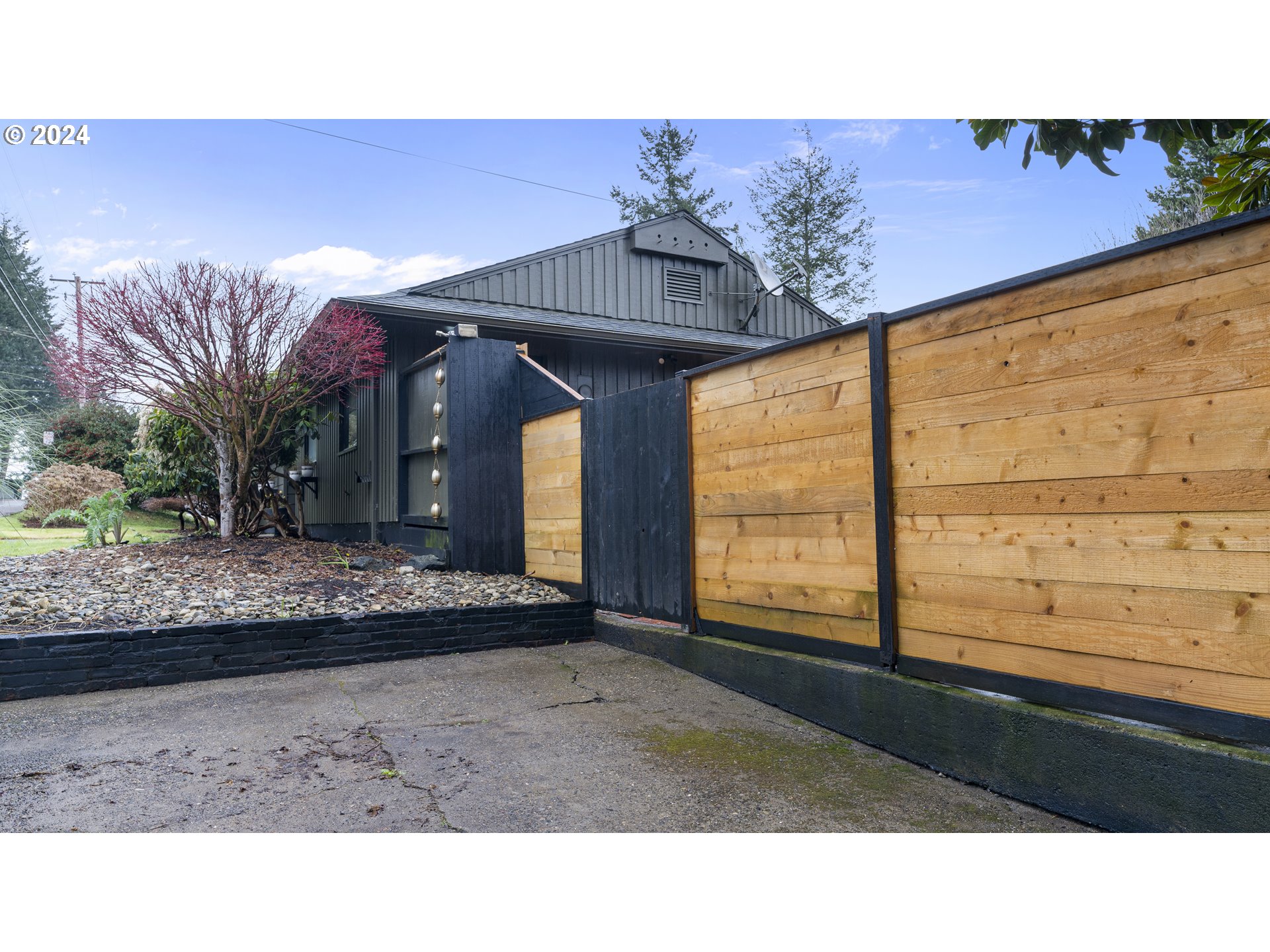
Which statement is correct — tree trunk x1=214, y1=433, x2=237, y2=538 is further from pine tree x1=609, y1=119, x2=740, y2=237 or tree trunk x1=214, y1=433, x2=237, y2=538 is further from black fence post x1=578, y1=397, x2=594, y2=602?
pine tree x1=609, y1=119, x2=740, y2=237

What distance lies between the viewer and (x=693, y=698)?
13.3 feet

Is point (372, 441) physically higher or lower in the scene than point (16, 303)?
lower

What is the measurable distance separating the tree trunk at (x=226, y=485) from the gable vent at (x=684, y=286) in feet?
22.9

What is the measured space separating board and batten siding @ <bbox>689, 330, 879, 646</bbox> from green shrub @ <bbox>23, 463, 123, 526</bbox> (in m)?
7.72

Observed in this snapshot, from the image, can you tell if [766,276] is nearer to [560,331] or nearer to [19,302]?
[560,331]

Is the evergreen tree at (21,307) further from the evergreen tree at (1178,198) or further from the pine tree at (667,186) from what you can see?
the evergreen tree at (1178,198)

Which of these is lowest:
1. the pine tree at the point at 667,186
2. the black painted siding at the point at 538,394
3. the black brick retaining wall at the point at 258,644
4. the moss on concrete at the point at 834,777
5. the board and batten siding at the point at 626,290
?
the moss on concrete at the point at 834,777

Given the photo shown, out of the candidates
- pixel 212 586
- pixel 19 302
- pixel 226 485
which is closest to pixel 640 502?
pixel 212 586

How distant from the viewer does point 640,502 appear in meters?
5.18

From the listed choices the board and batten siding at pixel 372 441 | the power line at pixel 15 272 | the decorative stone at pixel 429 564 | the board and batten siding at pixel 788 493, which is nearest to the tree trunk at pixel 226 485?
the board and batten siding at pixel 372 441

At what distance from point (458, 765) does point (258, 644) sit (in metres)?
2.38

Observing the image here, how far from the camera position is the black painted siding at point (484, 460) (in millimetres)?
6719

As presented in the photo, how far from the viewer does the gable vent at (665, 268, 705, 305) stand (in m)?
12.2
